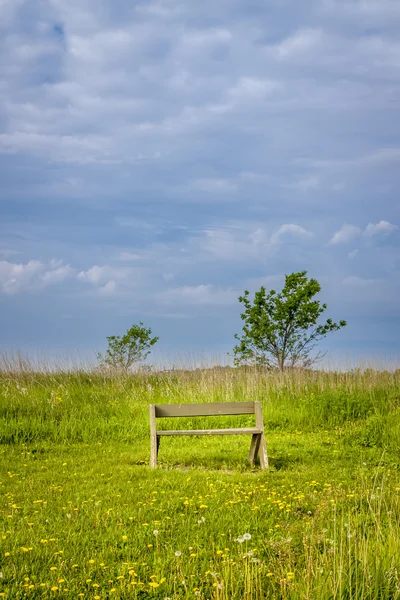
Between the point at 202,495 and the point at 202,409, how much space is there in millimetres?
2128

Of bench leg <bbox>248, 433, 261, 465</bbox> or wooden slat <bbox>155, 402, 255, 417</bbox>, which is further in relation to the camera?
wooden slat <bbox>155, 402, 255, 417</bbox>

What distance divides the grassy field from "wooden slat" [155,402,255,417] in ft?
2.83

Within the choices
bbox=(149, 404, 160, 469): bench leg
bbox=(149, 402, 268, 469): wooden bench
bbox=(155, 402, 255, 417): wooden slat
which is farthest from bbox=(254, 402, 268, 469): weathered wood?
bbox=(149, 404, 160, 469): bench leg

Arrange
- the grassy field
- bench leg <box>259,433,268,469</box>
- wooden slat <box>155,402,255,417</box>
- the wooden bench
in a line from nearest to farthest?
the grassy field
bench leg <box>259,433,268,469</box>
the wooden bench
wooden slat <box>155,402,255,417</box>

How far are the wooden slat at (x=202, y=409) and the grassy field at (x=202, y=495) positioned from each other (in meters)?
0.86

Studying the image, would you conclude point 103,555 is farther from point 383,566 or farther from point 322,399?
point 322,399

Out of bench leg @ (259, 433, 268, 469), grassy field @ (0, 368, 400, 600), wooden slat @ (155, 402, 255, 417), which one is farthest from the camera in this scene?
wooden slat @ (155, 402, 255, 417)

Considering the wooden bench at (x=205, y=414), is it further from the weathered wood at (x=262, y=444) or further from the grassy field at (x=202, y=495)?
the grassy field at (x=202, y=495)

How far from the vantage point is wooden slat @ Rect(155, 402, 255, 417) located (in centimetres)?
928

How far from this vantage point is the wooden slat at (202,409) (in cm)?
928

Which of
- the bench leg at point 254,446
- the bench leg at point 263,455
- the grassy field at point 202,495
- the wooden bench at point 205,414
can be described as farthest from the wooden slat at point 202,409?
the grassy field at point 202,495

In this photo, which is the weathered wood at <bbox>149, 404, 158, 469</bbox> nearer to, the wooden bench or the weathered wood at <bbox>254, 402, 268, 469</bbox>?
the wooden bench

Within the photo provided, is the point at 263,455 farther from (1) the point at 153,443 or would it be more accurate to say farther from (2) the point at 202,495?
(2) the point at 202,495

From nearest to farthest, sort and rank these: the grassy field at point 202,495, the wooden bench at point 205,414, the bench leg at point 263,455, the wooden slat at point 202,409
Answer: the grassy field at point 202,495
the bench leg at point 263,455
the wooden bench at point 205,414
the wooden slat at point 202,409
